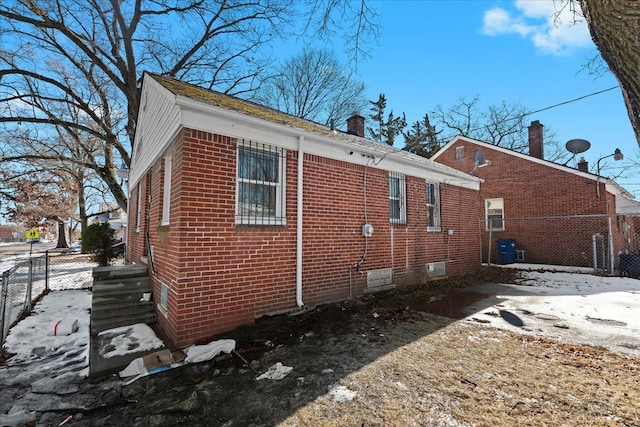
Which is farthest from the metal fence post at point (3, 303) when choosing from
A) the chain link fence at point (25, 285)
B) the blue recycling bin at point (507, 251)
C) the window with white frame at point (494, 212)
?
the window with white frame at point (494, 212)

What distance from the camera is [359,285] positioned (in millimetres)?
6473

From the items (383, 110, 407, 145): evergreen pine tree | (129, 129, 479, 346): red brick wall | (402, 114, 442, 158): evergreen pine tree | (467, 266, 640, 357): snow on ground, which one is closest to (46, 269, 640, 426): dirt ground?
(467, 266, 640, 357): snow on ground

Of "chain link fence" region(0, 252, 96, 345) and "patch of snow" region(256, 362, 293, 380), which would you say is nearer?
"patch of snow" region(256, 362, 293, 380)

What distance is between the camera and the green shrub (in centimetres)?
1095

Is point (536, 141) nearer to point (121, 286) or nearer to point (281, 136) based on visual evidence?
point (281, 136)

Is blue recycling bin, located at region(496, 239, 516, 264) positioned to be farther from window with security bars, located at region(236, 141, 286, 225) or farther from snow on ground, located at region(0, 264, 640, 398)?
window with security bars, located at region(236, 141, 286, 225)

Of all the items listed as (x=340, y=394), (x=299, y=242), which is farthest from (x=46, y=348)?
(x=340, y=394)

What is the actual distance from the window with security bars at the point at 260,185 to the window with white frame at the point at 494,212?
1304 cm

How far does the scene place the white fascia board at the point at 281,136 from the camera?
172 inches

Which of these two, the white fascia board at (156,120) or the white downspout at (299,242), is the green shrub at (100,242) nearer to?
the white fascia board at (156,120)

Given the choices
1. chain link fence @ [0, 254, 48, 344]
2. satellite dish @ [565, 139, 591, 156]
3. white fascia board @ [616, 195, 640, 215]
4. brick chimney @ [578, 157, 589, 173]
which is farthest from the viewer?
white fascia board @ [616, 195, 640, 215]

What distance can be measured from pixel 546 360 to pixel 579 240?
12.3 meters

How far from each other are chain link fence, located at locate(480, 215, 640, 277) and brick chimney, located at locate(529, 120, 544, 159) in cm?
374

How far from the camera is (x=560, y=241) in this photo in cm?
1272
